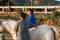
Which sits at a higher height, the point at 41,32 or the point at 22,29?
the point at 22,29

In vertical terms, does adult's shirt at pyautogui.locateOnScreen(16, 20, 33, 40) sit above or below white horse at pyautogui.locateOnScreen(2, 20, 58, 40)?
above

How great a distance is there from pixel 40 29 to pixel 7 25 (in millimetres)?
995

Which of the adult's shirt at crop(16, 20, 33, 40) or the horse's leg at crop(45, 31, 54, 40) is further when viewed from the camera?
the horse's leg at crop(45, 31, 54, 40)

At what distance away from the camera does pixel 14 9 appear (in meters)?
23.4

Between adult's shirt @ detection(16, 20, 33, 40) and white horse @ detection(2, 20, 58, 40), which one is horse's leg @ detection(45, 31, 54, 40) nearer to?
white horse @ detection(2, 20, 58, 40)

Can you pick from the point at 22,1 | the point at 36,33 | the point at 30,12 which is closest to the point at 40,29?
the point at 36,33

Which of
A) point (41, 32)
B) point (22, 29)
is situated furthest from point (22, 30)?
point (41, 32)

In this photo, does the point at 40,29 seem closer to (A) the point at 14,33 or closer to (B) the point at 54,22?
(A) the point at 14,33

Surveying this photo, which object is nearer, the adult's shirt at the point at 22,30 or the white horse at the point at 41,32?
the adult's shirt at the point at 22,30

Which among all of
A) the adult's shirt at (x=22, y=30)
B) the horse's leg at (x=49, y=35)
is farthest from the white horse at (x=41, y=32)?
the adult's shirt at (x=22, y=30)

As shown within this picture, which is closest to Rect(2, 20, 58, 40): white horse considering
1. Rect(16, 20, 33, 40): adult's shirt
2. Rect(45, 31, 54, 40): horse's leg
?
Rect(45, 31, 54, 40): horse's leg

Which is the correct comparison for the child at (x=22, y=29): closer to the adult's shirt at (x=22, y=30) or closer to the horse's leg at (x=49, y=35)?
the adult's shirt at (x=22, y=30)

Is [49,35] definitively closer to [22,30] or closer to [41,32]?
[41,32]

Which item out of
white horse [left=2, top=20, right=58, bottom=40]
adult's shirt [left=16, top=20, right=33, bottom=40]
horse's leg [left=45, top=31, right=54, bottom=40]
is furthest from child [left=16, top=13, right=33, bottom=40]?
horse's leg [left=45, top=31, right=54, bottom=40]
